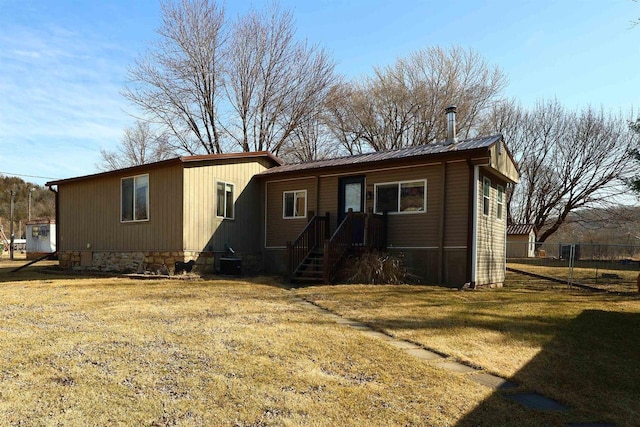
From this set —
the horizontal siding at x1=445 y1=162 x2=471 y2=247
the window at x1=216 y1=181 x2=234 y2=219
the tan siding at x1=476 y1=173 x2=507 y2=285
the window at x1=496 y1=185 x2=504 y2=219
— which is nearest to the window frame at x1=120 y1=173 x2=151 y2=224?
the window at x1=216 y1=181 x2=234 y2=219

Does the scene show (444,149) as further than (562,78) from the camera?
No

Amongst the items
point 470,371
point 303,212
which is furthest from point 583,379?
point 303,212

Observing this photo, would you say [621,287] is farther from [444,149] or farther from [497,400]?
[497,400]

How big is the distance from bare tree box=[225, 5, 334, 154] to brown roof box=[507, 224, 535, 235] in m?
14.7

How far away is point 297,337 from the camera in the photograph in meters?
4.96

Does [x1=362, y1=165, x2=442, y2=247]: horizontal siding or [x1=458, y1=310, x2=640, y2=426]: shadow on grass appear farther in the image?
[x1=362, y1=165, x2=442, y2=247]: horizontal siding

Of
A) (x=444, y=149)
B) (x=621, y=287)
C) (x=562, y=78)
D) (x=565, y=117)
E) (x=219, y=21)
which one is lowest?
(x=621, y=287)

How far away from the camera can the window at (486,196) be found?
36.2ft

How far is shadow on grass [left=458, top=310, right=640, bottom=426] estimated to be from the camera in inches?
126

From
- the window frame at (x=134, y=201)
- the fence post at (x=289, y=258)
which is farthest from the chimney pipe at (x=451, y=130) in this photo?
the window frame at (x=134, y=201)

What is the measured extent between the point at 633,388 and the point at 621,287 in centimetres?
897

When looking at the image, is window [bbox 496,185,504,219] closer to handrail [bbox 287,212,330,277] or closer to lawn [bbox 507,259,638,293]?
lawn [bbox 507,259,638,293]

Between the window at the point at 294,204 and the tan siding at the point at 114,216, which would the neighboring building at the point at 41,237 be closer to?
the tan siding at the point at 114,216

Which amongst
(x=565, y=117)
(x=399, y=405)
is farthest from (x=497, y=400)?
(x=565, y=117)
